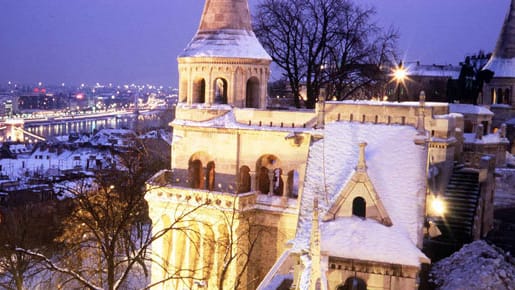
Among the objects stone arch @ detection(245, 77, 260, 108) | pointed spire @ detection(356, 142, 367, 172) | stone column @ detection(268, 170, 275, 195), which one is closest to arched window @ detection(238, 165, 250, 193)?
stone column @ detection(268, 170, 275, 195)

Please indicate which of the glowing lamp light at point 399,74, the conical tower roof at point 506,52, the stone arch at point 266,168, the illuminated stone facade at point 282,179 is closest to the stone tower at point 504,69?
the conical tower roof at point 506,52

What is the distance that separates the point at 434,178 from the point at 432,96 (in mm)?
30484

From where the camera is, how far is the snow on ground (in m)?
17.1

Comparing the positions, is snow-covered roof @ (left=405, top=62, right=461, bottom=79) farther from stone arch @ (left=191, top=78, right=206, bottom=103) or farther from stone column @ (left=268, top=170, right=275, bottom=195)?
stone column @ (left=268, top=170, right=275, bottom=195)

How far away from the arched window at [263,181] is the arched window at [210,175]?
1.80 metres

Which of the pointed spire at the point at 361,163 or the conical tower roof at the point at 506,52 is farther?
the conical tower roof at the point at 506,52

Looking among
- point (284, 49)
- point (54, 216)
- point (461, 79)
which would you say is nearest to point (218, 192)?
point (284, 49)

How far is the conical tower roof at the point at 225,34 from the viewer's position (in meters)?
22.3

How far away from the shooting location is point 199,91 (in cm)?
2305

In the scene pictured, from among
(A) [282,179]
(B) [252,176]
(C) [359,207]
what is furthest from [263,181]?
(C) [359,207]

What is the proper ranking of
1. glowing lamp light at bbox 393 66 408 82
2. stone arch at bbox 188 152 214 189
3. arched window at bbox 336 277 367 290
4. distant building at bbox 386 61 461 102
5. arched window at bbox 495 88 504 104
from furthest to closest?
distant building at bbox 386 61 461 102, arched window at bbox 495 88 504 104, glowing lamp light at bbox 393 66 408 82, stone arch at bbox 188 152 214 189, arched window at bbox 336 277 367 290

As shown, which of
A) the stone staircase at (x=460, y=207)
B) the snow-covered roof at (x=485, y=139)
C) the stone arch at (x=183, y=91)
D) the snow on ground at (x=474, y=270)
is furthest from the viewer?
the snow-covered roof at (x=485, y=139)

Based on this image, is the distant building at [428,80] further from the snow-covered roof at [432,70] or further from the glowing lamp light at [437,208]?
the glowing lamp light at [437,208]

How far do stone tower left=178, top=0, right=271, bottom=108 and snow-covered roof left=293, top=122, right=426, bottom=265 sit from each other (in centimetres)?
429
